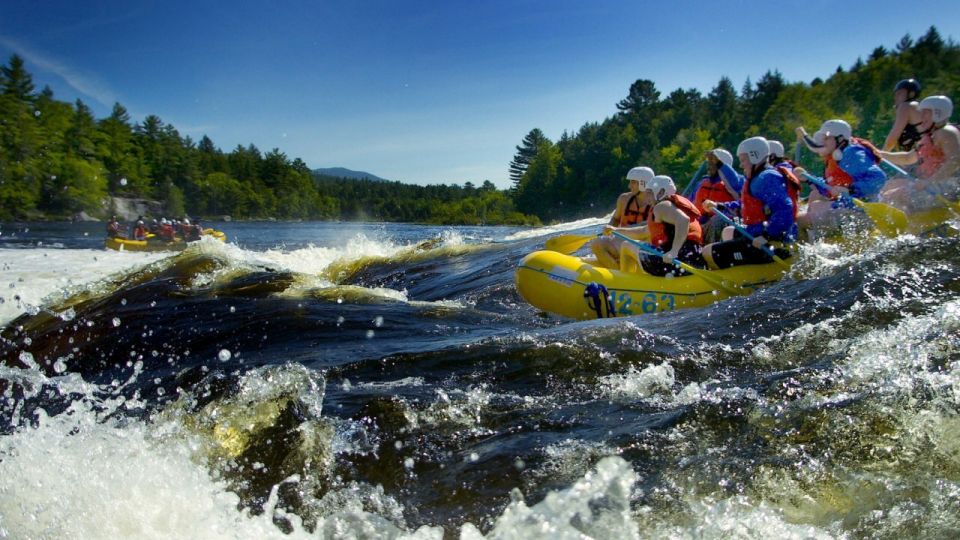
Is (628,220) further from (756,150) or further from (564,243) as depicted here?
(756,150)

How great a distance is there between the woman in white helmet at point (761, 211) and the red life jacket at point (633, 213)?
1745mm

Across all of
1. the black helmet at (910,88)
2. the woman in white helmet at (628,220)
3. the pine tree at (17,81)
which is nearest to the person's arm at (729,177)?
the woman in white helmet at (628,220)

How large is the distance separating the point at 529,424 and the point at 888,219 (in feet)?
19.0

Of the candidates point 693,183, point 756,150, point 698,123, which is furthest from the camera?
point 698,123

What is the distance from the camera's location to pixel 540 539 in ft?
8.39

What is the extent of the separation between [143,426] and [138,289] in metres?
6.50

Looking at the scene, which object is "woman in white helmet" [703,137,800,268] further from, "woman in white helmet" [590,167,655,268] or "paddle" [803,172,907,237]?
"woman in white helmet" [590,167,655,268]

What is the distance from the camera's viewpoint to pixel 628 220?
9492 millimetres

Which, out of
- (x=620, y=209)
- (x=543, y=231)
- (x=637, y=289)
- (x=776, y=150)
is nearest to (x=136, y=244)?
(x=543, y=231)

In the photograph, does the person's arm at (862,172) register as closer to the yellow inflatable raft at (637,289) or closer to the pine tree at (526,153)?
the yellow inflatable raft at (637,289)

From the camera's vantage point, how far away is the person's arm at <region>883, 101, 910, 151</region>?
9.09m

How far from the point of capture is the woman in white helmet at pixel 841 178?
25.8ft

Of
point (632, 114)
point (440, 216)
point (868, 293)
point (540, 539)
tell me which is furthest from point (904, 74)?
point (440, 216)

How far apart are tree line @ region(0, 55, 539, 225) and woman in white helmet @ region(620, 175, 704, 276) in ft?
189
